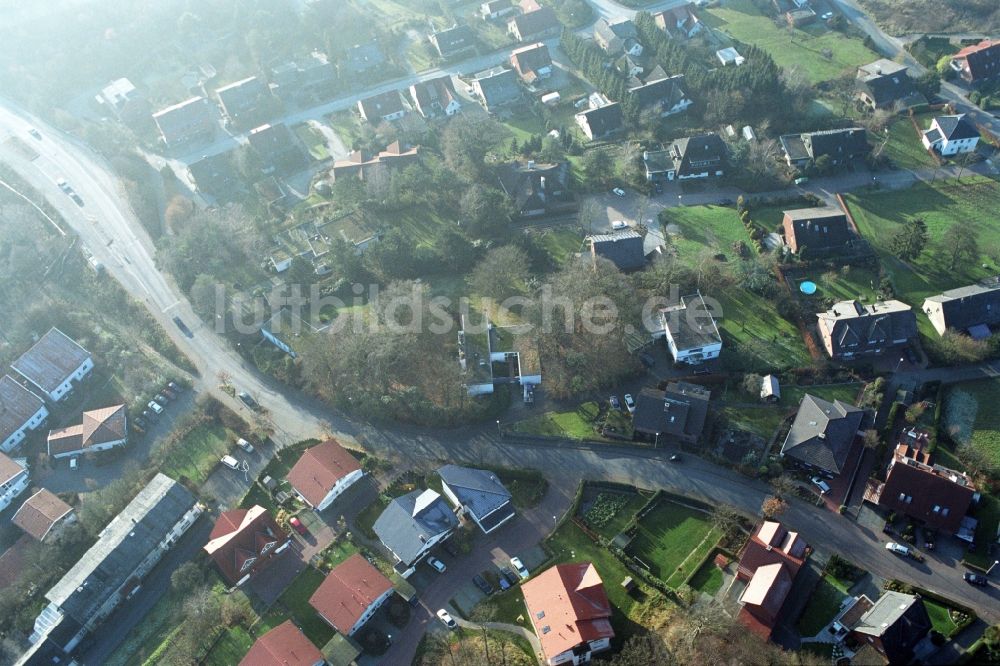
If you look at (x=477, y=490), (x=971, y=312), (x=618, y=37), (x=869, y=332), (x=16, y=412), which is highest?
(x=618, y=37)

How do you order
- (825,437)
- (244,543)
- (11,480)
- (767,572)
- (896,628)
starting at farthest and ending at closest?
(11,480) → (825,437) → (244,543) → (767,572) → (896,628)

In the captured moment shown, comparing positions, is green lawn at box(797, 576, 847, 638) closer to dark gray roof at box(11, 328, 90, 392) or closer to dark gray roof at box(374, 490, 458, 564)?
dark gray roof at box(374, 490, 458, 564)

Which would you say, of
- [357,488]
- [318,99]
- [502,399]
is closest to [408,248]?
[502,399]

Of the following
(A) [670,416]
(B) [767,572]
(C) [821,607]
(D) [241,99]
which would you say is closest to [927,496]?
(C) [821,607]

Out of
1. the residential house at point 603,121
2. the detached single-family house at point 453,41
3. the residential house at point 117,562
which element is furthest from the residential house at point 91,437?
the detached single-family house at point 453,41

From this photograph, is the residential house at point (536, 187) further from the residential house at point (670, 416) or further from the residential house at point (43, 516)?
the residential house at point (43, 516)

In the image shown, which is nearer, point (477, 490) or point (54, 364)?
point (477, 490)

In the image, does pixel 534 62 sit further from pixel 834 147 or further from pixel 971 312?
pixel 971 312
